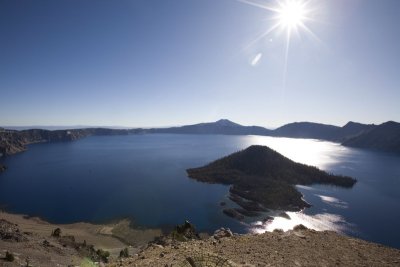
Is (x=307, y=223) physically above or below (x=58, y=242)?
below

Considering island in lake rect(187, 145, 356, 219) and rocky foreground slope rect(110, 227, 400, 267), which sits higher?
rocky foreground slope rect(110, 227, 400, 267)

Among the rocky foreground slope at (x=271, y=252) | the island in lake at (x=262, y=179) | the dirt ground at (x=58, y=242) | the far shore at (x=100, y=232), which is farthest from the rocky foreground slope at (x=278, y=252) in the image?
the island in lake at (x=262, y=179)

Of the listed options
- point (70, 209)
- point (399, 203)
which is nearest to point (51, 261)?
point (70, 209)

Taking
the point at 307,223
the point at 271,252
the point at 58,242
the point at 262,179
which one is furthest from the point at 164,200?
the point at 271,252

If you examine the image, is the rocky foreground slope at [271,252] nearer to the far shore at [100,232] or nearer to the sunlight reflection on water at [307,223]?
the far shore at [100,232]

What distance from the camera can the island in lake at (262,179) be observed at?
86.9m

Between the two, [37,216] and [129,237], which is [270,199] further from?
[37,216]

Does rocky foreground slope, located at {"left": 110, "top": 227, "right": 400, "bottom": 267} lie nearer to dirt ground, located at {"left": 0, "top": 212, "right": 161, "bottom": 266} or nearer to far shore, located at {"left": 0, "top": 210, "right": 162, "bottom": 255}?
dirt ground, located at {"left": 0, "top": 212, "right": 161, "bottom": 266}

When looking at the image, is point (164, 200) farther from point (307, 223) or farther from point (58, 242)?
point (58, 242)

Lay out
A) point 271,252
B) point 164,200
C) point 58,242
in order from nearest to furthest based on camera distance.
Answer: point 271,252, point 58,242, point 164,200

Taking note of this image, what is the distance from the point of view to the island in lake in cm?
8694

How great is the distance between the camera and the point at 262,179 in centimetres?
11631

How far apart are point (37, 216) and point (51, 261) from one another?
179 feet

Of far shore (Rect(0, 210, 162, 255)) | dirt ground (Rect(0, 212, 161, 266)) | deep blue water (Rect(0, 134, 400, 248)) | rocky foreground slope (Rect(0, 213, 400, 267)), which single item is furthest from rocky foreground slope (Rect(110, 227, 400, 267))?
deep blue water (Rect(0, 134, 400, 248))
